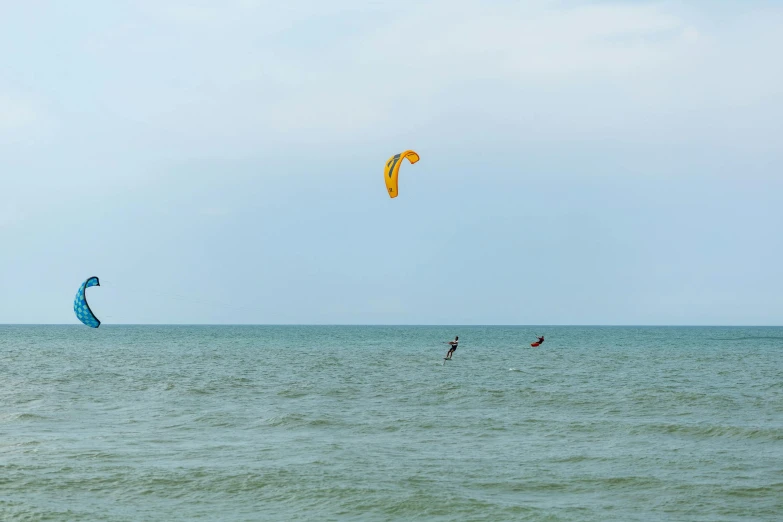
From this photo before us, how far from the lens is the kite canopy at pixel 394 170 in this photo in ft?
92.4

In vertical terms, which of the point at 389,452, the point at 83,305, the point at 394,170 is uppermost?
the point at 394,170

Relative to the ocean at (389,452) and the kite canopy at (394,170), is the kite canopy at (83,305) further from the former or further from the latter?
the kite canopy at (394,170)

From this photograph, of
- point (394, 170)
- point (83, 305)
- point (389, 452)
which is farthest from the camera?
point (83, 305)

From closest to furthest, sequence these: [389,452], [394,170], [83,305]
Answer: [389,452]
[394,170]
[83,305]

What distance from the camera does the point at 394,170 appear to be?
92.6 ft

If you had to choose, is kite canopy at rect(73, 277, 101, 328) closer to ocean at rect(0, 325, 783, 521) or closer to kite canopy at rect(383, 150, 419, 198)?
ocean at rect(0, 325, 783, 521)

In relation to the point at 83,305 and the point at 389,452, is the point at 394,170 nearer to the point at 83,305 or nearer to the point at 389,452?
the point at 389,452

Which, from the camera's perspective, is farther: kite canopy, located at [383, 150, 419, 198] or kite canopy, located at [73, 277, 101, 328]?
kite canopy, located at [73, 277, 101, 328]

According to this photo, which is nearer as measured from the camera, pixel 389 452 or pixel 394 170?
pixel 389 452

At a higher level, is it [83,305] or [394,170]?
[394,170]

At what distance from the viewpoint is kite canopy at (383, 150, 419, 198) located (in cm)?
2817

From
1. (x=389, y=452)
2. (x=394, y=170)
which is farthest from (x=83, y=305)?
(x=389, y=452)

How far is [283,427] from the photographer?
20969 mm

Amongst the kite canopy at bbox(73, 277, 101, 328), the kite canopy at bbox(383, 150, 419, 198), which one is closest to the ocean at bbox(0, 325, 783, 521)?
the kite canopy at bbox(73, 277, 101, 328)
